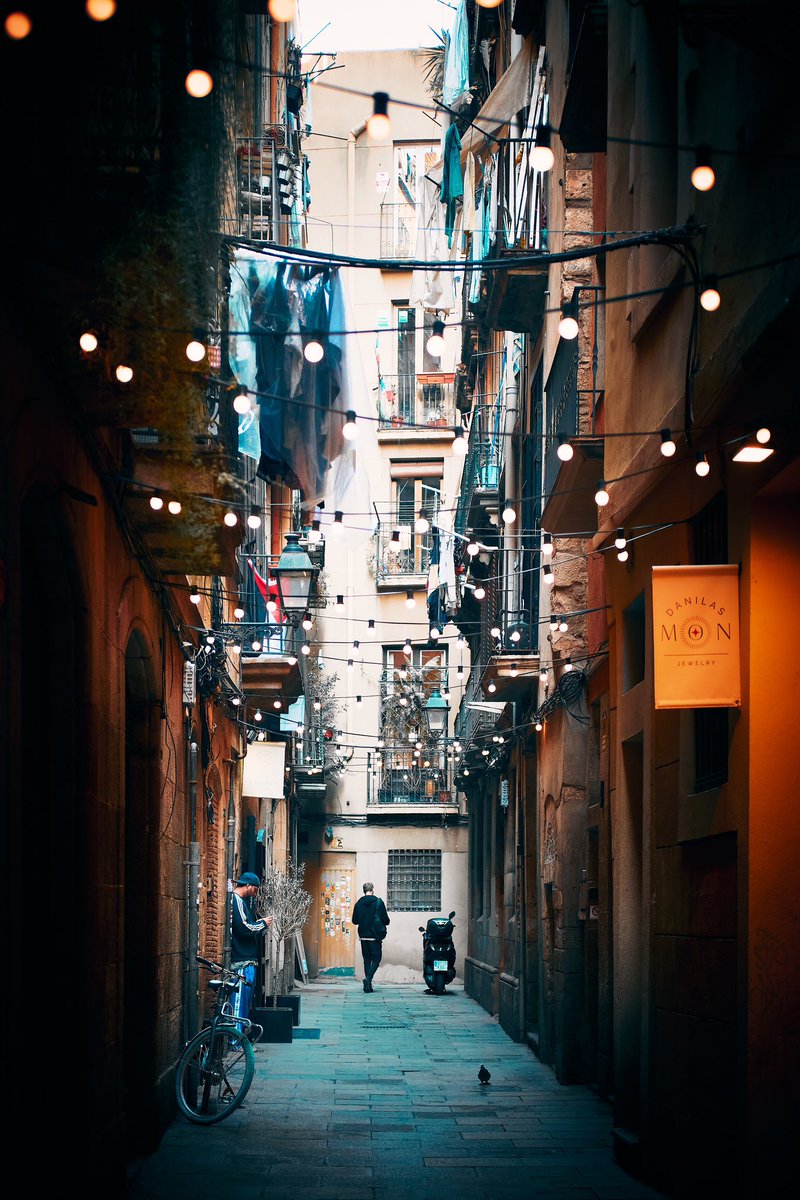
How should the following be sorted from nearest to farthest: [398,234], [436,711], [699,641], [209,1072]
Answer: [699,641] < [209,1072] < [436,711] < [398,234]

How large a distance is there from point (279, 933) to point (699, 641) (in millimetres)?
15693

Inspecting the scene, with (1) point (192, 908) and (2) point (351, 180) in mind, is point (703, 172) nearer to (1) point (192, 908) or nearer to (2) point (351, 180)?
(1) point (192, 908)

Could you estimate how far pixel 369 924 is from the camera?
3062 centimetres

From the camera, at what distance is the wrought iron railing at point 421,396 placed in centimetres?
4053

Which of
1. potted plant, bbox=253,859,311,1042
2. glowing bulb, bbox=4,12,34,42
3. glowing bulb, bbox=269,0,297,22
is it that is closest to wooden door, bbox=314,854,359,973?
potted plant, bbox=253,859,311,1042

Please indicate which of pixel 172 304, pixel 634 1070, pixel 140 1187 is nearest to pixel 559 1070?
pixel 634 1070

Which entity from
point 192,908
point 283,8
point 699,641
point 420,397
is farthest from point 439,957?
point 283,8

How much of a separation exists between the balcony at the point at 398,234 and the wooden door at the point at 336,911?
15462 mm

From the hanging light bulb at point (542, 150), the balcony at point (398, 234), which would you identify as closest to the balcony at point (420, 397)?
the balcony at point (398, 234)

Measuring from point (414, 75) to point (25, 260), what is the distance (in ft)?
121

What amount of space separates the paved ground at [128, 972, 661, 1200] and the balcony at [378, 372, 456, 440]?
77.0 ft

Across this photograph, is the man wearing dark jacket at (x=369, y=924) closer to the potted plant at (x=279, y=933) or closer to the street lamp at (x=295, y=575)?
the potted plant at (x=279, y=933)

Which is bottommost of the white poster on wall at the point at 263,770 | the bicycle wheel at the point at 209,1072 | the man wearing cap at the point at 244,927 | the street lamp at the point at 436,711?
the bicycle wheel at the point at 209,1072

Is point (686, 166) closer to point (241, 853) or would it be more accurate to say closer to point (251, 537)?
point (251, 537)
